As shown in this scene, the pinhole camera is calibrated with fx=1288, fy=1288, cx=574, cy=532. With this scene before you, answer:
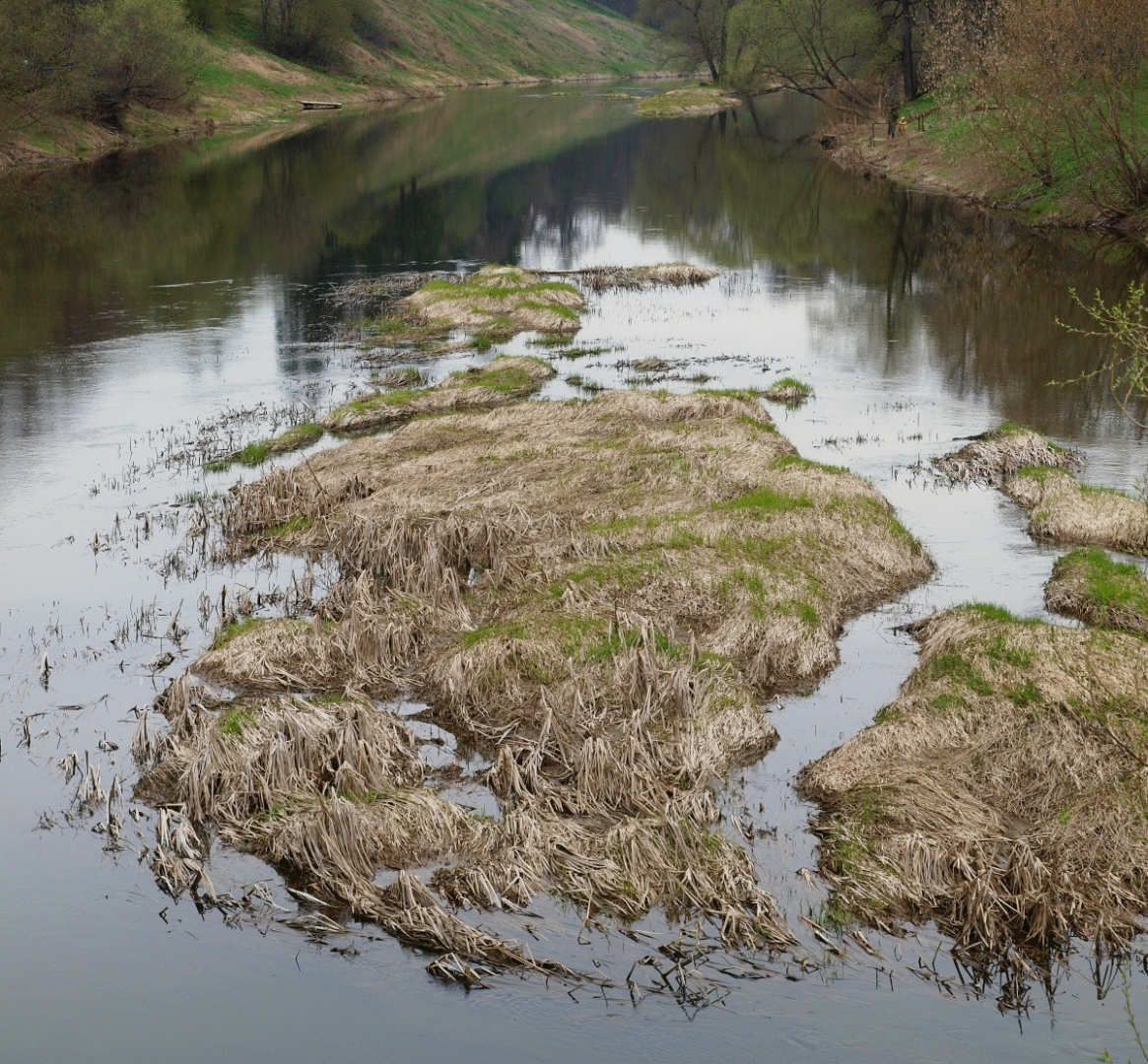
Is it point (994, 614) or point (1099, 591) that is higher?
point (994, 614)

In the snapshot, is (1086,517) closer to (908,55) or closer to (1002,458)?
(1002,458)

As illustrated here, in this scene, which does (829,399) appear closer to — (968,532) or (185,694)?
(968,532)

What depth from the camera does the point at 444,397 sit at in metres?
28.9

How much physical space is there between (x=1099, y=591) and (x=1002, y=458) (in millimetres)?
7193

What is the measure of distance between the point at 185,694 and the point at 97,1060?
17.7 feet

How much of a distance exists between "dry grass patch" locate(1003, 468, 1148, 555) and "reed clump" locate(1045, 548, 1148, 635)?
96 cm

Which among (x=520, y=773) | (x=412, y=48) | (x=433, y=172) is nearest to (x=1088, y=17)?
(x=433, y=172)

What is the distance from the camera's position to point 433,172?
243 feet

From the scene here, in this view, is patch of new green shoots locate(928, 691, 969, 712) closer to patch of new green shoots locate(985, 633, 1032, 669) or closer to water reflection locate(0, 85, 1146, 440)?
patch of new green shoots locate(985, 633, 1032, 669)

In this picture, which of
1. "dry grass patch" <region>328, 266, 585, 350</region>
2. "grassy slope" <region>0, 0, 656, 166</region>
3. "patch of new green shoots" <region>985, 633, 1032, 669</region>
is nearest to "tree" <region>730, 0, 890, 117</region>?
"grassy slope" <region>0, 0, 656, 166</region>

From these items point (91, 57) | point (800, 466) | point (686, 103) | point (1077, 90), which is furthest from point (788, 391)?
point (686, 103)

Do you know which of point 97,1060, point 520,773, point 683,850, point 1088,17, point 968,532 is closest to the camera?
point 97,1060

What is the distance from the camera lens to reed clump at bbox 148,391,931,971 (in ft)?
39.5

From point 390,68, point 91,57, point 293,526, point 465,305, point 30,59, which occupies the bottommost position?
point 293,526
